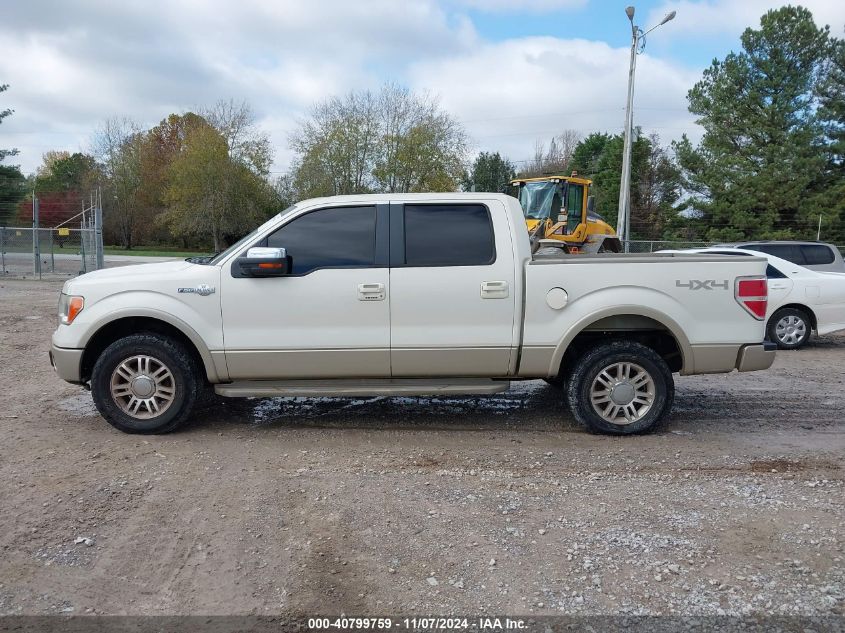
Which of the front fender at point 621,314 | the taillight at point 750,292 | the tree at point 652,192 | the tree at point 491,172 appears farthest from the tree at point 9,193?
the taillight at point 750,292

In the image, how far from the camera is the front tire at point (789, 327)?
1034 cm

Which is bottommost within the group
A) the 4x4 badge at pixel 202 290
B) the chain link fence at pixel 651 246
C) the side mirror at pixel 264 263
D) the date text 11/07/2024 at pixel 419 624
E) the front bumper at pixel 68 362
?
the date text 11/07/2024 at pixel 419 624

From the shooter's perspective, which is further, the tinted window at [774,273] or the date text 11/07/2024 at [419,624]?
the tinted window at [774,273]

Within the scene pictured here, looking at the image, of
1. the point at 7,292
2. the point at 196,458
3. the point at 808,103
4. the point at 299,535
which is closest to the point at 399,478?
the point at 299,535

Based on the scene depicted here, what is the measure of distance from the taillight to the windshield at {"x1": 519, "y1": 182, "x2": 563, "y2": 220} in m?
13.1

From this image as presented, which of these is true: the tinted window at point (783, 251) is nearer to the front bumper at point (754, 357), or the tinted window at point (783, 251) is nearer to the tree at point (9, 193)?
the front bumper at point (754, 357)

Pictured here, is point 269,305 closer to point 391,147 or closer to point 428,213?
point 428,213

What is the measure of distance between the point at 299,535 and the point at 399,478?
1.03 meters

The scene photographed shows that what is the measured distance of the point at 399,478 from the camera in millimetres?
4637

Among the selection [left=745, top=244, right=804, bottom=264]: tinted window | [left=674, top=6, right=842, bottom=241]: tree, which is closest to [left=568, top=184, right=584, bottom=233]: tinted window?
[left=745, top=244, right=804, bottom=264]: tinted window

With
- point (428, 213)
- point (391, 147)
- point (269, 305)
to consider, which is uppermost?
point (391, 147)

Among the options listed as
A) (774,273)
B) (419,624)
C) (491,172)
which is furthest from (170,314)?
(491,172)

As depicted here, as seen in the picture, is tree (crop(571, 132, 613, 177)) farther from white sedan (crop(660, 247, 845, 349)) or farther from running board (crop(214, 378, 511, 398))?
running board (crop(214, 378, 511, 398))

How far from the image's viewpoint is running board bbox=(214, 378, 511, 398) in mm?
5465
